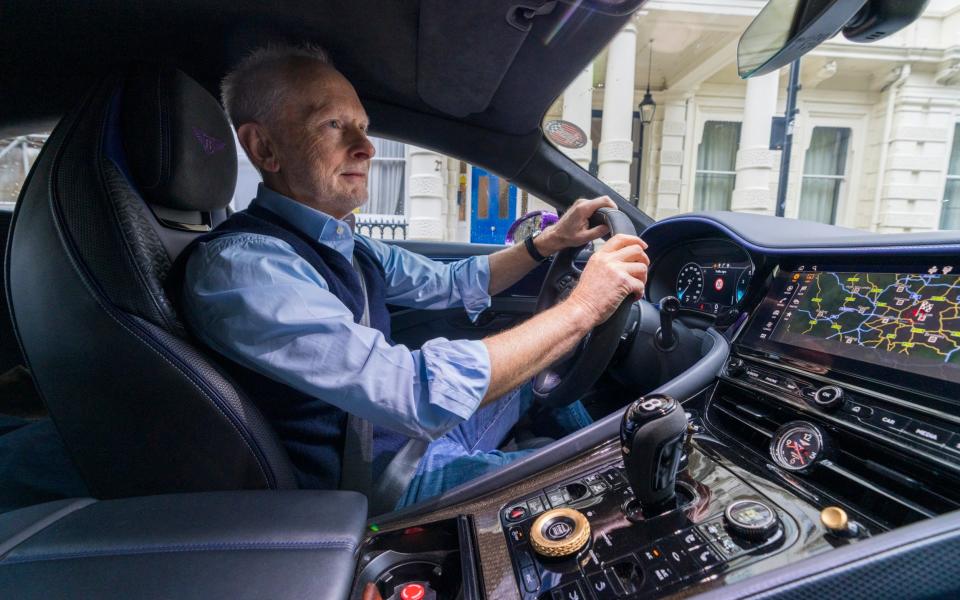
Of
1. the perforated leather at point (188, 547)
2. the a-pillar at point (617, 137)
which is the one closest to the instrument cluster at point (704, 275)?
the perforated leather at point (188, 547)

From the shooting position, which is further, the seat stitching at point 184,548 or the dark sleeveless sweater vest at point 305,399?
the dark sleeveless sweater vest at point 305,399

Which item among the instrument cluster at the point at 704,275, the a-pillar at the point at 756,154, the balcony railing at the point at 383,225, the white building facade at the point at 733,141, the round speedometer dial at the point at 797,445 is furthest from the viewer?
the a-pillar at the point at 756,154

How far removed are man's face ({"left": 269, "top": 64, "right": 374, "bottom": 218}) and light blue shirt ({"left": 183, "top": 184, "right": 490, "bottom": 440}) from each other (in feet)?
1.08

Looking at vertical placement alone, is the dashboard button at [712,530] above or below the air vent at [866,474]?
below

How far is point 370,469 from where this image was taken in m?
1.08

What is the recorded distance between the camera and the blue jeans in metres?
1.12

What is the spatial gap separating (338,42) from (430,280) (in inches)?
30.6

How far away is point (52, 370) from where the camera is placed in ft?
2.95

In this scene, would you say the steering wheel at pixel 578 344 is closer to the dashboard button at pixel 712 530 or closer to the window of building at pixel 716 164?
the dashboard button at pixel 712 530

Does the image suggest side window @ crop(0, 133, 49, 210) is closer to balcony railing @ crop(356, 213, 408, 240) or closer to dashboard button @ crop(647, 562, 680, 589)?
balcony railing @ crop(356, 213, 408, 240)

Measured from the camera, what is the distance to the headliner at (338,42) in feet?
3.82

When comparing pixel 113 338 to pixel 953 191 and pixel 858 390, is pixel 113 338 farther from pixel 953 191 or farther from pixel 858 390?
pixel 953 191

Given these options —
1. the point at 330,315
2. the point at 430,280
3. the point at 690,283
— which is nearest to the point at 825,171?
the point at 690,283

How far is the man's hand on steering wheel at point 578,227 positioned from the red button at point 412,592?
959mm
